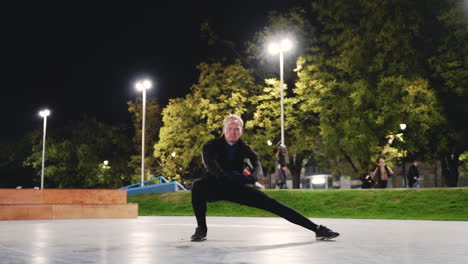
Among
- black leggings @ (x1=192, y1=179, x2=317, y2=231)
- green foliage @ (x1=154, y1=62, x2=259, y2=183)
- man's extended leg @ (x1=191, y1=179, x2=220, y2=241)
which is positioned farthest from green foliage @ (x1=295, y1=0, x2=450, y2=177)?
man's extended leg @ (x1=191, y1=179, x2=220, y2=241)

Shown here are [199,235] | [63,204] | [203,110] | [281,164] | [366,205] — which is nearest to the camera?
[199,235]

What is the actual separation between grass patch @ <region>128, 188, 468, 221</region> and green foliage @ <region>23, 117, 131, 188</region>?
111 ft

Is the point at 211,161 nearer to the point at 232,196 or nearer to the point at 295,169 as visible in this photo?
the point at 232,196

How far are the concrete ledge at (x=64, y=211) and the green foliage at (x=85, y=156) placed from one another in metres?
38.7

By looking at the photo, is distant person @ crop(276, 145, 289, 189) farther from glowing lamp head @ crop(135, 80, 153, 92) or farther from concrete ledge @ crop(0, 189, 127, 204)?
glowing lamp head @ crop(135, 80, 153, 92)

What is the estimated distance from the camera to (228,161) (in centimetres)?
782

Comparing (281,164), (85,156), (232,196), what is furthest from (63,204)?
(85,156)

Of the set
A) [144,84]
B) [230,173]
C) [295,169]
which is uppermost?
[144,84]

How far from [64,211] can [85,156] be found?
40747 mm

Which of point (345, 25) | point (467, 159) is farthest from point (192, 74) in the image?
point (467, 159)

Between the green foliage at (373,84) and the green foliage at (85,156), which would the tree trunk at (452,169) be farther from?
the green foliage at (85,156)

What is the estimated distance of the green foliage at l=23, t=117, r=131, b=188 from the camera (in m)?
57.9

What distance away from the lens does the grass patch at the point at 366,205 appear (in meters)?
19.1

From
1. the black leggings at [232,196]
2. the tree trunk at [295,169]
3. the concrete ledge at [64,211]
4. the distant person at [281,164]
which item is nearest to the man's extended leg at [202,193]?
the black leggings at [232,196]
